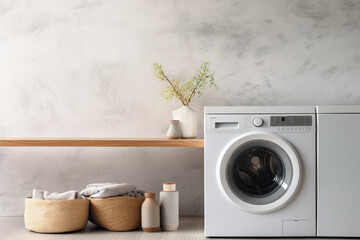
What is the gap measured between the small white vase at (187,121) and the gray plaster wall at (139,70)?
258mm

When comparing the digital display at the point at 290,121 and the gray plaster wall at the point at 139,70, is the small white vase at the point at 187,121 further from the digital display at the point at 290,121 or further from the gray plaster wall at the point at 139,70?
the digital display at the point at 290,121

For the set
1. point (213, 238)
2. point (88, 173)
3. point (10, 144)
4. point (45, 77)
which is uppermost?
point (45, 77)

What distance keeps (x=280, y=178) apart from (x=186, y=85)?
0.97 m

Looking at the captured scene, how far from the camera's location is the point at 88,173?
3.40 m

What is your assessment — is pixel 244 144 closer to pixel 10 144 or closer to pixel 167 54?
pixel 167 54

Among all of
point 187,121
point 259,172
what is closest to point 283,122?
point 259,172

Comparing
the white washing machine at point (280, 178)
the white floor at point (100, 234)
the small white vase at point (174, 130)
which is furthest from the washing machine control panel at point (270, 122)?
the white floor at point (100, 234)

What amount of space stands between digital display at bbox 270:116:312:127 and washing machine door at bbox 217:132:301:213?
80 mm

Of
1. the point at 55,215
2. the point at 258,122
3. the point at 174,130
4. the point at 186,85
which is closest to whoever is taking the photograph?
the point at 258,122

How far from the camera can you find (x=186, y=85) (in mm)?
3301

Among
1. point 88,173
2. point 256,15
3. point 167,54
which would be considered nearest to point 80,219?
point 88,173

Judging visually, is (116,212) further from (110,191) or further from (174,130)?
(174,130)

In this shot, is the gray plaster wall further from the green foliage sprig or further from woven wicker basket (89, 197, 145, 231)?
woven wicker basket (89, 197, 145, 231)

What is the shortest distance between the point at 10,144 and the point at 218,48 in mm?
1541
